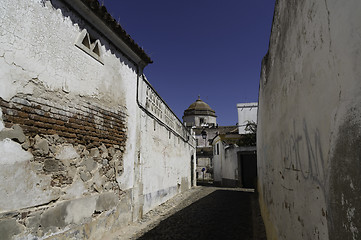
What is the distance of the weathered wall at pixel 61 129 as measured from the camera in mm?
2824

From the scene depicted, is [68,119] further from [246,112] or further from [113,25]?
[246,112]

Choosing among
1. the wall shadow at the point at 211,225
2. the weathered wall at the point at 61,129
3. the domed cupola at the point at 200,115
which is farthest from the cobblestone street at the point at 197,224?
the domed cupola at the point at 200,115

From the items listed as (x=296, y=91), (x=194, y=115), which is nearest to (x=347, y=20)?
(x=296, y=91)

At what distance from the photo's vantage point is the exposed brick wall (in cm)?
292

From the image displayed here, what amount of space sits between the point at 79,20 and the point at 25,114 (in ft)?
6.91

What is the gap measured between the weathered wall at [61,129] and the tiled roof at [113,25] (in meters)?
0.31

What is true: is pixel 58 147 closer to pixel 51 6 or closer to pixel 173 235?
pixel 51 6

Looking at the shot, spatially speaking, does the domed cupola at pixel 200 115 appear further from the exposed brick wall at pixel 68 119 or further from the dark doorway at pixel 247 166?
the exposed brick wall at pixel 68 119

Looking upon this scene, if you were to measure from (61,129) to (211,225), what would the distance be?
4403mm

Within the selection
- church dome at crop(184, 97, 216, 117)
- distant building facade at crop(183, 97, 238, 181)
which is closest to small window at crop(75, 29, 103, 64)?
distant building facade at crop(183, 97, 238, 181)

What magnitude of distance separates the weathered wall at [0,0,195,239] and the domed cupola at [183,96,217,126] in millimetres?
29778

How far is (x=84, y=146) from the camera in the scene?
4008 millimetres

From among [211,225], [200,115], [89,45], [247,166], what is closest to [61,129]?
[89,45]

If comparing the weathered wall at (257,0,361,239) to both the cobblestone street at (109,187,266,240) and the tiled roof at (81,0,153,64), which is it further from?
the tiled roof at (81,0,153,64)
